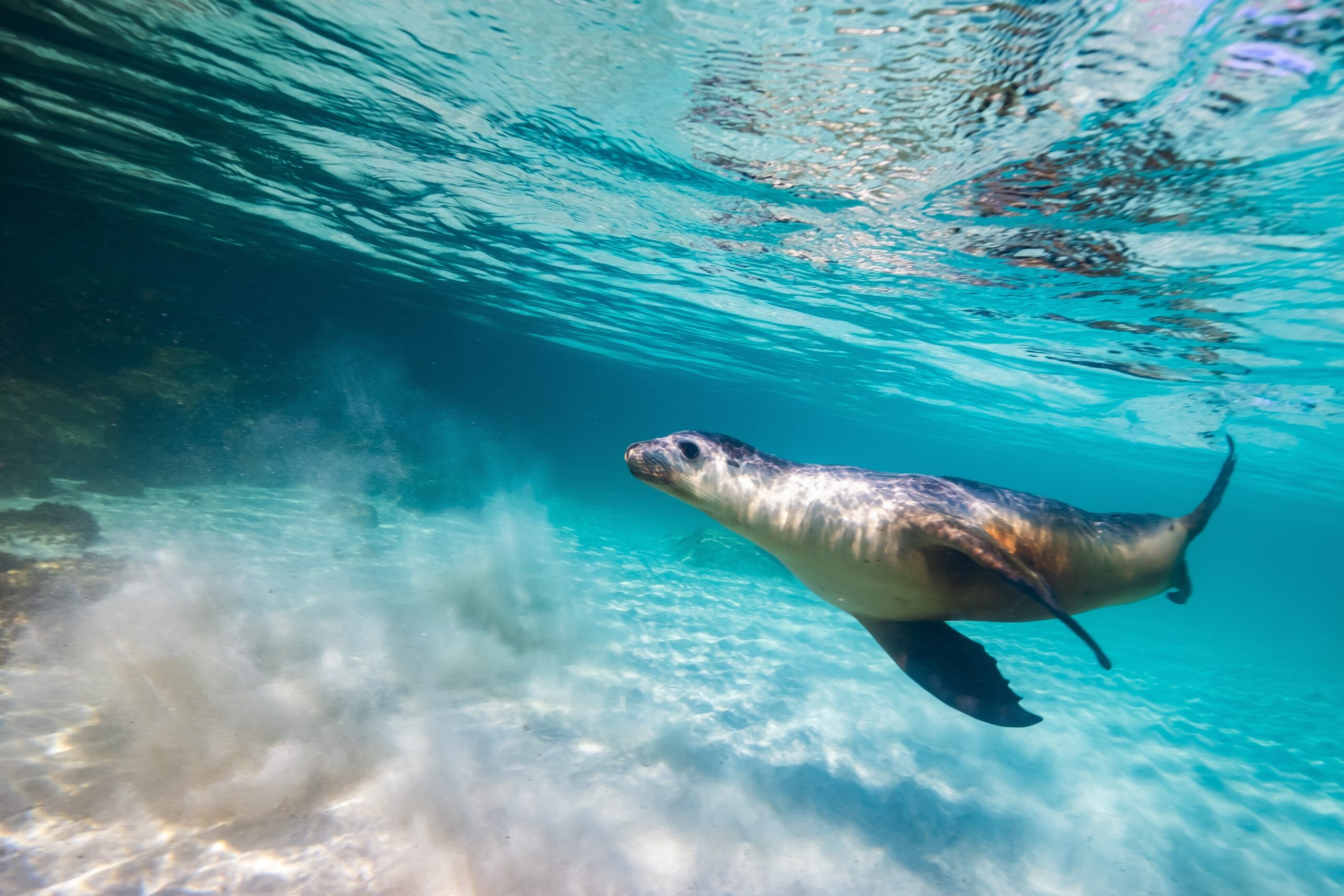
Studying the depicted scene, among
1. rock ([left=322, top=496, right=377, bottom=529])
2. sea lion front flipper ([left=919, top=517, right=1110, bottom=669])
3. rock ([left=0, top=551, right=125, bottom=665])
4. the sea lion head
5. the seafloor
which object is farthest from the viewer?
rock ([left=322, top=496, right=377, bottom=529])

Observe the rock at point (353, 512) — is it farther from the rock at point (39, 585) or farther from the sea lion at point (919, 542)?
the sea lion at point (919, 542)

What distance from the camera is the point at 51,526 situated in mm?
9344

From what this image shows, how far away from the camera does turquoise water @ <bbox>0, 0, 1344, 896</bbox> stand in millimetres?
4316

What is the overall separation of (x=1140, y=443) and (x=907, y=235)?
865 inches

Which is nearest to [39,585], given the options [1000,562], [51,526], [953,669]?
[51,526]

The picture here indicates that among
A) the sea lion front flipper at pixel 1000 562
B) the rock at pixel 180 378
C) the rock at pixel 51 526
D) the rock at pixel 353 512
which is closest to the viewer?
the sea lion front flipper at pixel 1000 562

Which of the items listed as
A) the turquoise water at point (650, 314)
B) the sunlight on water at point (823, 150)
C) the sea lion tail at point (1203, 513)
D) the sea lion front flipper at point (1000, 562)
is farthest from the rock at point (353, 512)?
the sea lion tail at point (1203, 513)

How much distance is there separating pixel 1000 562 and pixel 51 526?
13913 millimetres

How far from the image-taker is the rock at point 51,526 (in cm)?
873

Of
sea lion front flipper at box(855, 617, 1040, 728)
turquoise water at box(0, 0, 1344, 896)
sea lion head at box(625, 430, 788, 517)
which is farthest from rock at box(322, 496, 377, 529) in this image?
sea lion front flipper at box(855, 617, 1040, 728)

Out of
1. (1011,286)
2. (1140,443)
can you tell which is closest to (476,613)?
(1011,286)

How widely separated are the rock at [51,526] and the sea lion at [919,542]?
10693 millimetres

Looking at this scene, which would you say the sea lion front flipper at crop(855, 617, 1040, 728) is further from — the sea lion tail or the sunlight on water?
the sunlight on water

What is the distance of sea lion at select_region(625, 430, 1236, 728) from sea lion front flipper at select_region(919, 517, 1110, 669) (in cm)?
2
